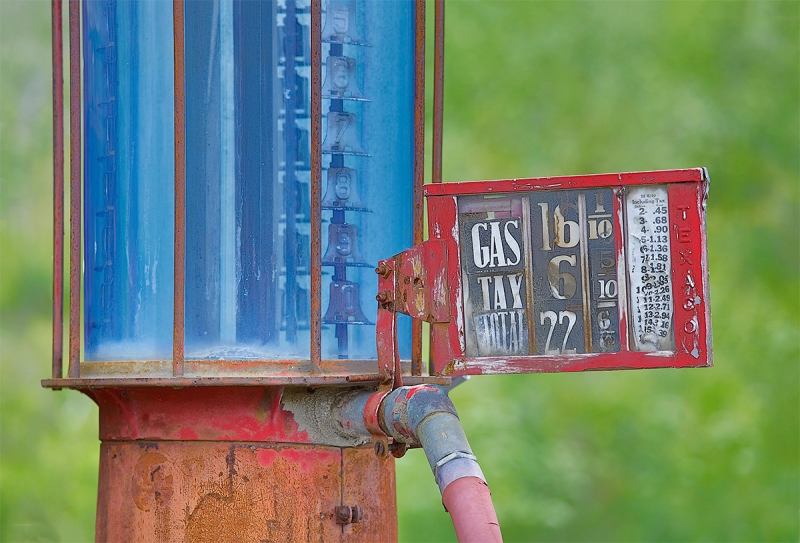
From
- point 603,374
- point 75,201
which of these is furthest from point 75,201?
point 603,374

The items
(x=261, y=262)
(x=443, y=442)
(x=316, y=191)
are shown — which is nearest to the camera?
(x=443, y=442)

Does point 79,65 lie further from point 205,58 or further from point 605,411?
point 605,411

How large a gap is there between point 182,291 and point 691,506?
6.28 m

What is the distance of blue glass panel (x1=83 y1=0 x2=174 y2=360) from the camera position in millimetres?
3053

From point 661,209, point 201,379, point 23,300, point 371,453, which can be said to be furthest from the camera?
point 23,300

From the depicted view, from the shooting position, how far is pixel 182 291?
289 centimetres

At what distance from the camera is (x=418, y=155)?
311cm

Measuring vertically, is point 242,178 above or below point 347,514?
above

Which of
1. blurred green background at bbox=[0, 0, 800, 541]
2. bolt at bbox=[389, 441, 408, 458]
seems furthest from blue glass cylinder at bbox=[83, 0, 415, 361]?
blurred green background at bbox=[0, 0, 800, 541]

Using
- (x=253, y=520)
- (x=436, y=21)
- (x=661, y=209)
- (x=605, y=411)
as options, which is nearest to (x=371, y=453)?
(x=253, y=520)

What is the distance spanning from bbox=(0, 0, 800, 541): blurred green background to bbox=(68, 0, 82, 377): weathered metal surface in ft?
18.3

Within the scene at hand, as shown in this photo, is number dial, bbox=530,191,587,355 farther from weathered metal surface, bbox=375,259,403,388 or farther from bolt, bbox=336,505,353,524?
bolt, bbox=336,505,353,524

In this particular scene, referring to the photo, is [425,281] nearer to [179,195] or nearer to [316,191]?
[316,191]

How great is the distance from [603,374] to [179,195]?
23.6ft
